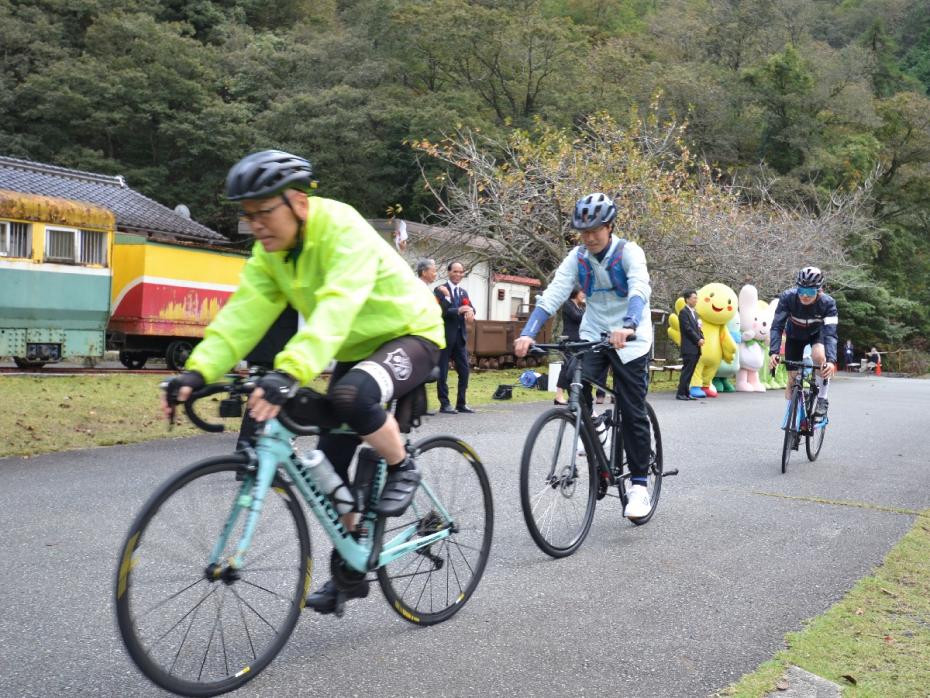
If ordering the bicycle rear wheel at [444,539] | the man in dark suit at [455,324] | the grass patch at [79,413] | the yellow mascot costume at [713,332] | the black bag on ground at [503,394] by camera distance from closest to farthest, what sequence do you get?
the bicycle rear wheel at [444,539]
the grass patch at [79,413]
the man in dark suit at [455,324]
the black bag on ground at [503,394]
the yellow mascot costume at [713,332]

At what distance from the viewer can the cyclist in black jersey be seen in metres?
9.19

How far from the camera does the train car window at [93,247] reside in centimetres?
1959

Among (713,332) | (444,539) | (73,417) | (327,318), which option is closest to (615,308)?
(444,539)

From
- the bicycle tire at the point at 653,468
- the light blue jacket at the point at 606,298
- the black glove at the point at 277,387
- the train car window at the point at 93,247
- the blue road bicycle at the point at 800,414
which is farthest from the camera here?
the train car window at the point at 93,247

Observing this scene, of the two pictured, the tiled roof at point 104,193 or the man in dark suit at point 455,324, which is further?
the tiled roof at point 104,193

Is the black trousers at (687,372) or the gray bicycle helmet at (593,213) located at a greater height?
the gray bicycle helmet at (593,213)

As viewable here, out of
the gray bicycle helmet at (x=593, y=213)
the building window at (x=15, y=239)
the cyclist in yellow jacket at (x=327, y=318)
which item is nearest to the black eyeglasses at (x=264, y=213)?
the cyclist in yellow jacket at (x=327, y=318)

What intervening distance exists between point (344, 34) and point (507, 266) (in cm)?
2417

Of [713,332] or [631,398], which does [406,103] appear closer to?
[713,332]

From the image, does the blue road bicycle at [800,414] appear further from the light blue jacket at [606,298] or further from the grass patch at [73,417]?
the grass patch at [73,417]

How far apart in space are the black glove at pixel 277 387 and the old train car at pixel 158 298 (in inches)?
764

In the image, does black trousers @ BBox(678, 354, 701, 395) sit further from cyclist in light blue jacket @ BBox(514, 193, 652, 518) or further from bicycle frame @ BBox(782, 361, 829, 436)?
cyclist in light blue jacket @ BBox(514, 193, 652, 518)

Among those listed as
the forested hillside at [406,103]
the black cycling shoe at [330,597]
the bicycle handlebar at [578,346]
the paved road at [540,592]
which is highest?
the forested hillside at [406,103]

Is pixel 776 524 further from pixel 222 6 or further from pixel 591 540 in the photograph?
pixel 222 6
